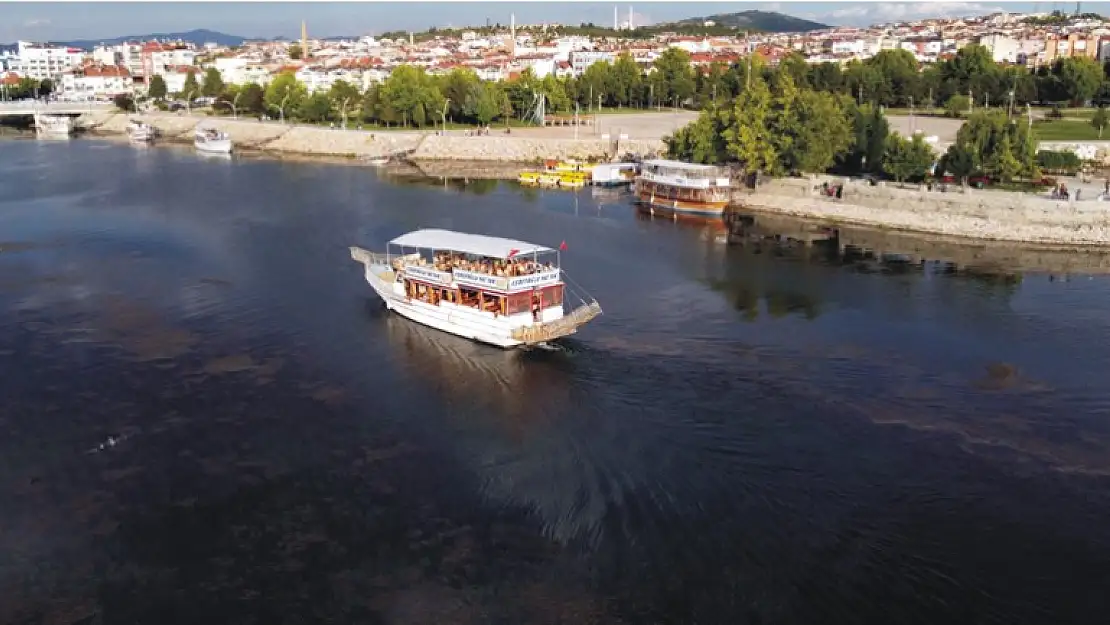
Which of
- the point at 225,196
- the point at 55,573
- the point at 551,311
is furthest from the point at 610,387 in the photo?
the point at 225,196

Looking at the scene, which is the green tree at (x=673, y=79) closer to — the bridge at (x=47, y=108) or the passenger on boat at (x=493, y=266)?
the bridge at (x=47, y=108)

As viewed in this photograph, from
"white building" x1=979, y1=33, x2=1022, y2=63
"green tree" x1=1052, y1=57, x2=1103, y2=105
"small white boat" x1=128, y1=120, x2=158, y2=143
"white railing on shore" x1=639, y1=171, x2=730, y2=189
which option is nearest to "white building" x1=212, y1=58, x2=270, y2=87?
"small white boat" x1=128, y1=120, x2=158, y2=143

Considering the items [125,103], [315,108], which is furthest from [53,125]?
[315,108]

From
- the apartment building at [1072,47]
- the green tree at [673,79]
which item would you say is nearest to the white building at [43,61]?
the green tree at [673,79]

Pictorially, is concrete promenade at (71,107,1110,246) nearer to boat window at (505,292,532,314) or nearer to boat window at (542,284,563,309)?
boat window at (542,284,563,309)

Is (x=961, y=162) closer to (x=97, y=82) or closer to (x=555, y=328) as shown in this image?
(x=555, y=328)
